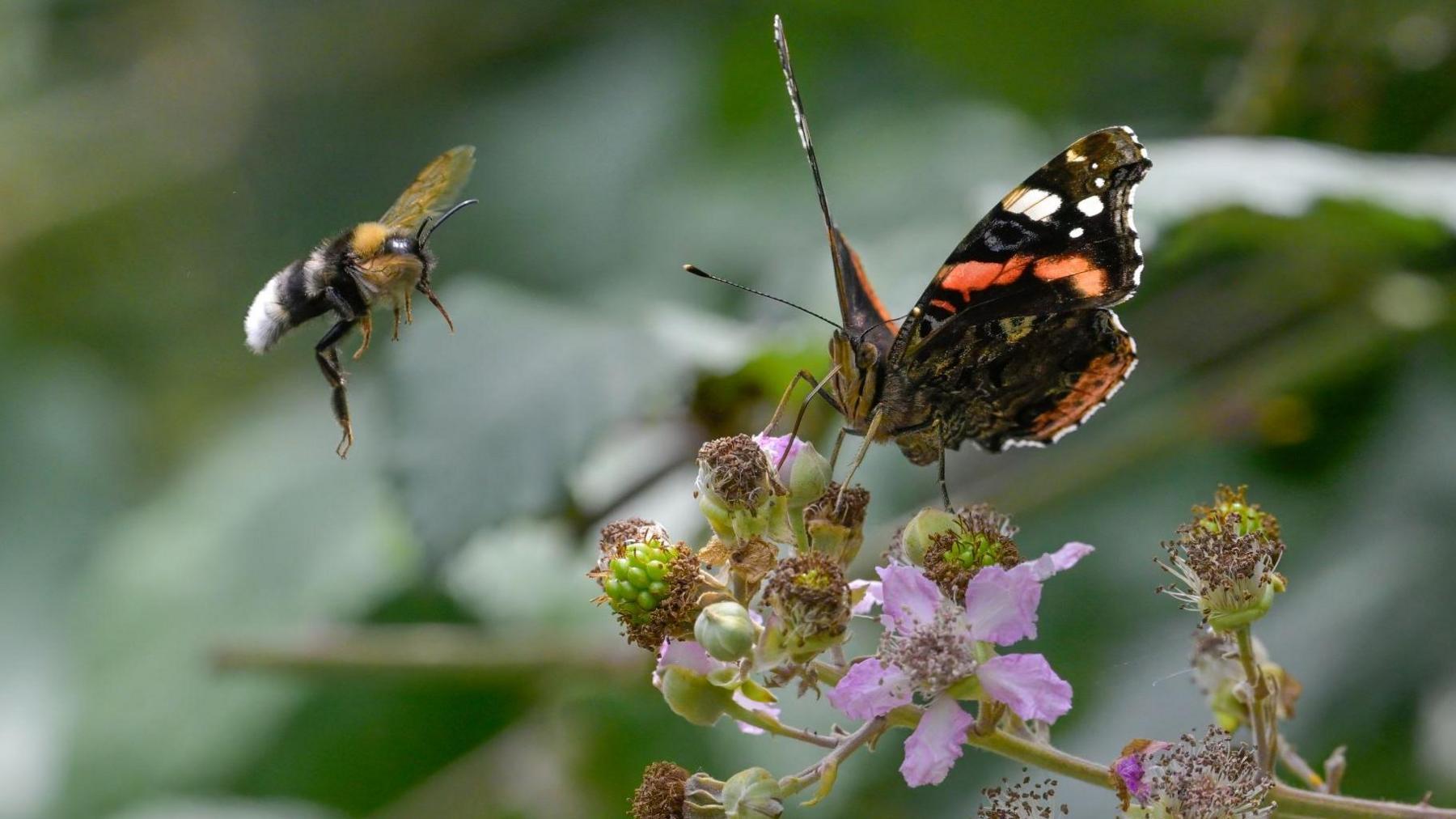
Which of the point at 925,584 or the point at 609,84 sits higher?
the point at 609,84

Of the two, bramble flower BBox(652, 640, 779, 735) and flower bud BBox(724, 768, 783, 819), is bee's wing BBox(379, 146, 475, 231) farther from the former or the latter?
flower bud BBox(724, 768, 783, 819)

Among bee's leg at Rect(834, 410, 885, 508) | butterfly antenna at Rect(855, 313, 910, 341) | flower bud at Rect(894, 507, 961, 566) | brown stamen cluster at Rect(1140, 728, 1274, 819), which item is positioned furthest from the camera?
butterfly antenna at Rect(855, 313, 910, 341)

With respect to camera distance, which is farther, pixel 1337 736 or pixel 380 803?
pixel 380 803

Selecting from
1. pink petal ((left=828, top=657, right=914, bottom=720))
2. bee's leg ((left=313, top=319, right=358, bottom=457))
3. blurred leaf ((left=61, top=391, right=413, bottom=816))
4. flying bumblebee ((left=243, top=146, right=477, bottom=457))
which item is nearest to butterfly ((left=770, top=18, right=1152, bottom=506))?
pink petal ((left=828, top=657, right=914, bottom=720))

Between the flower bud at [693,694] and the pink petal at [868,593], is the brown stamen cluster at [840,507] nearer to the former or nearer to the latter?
A: the pink petal at [868,593]

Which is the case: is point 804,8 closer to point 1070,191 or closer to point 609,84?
point 609,84

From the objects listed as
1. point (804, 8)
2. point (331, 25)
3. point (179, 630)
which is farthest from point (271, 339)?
point (331, 25)
